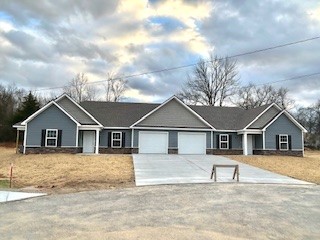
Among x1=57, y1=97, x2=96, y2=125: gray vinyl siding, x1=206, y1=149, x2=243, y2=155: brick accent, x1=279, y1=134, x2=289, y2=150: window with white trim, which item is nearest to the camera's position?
x1=57, y1=97, x2=96, y2=125: gray vinyl siding

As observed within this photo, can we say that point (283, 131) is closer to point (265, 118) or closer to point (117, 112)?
point (265, 118)

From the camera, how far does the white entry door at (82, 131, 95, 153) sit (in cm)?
2970

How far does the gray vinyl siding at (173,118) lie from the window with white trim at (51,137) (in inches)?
305

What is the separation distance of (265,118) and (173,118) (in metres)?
9.15

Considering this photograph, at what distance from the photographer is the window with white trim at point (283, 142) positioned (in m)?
30.9

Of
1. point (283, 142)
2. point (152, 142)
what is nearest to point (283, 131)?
point (283, 142)

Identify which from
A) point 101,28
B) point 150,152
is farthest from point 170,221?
point 150,152

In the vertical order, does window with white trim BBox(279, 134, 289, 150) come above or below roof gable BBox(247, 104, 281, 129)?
below

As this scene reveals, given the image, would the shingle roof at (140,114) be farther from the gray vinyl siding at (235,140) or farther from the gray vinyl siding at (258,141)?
the gray vinyl siding at (258,141)

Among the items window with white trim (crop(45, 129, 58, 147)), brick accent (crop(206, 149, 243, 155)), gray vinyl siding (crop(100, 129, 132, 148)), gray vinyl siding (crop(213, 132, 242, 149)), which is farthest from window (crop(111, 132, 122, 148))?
gray vinyl siding (crop(213, 132, 242, 149))

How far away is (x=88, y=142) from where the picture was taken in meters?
29.8

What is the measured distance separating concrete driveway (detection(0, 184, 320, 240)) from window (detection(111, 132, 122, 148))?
60.2 ft

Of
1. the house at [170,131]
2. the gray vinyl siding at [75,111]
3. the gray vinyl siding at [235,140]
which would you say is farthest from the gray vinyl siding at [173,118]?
the gray vinyl siding at [75,111]

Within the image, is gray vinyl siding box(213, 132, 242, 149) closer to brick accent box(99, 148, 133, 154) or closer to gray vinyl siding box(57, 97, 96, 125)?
brick accent box(99, 148, 133, 154)
